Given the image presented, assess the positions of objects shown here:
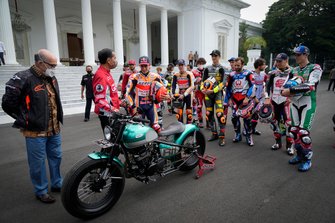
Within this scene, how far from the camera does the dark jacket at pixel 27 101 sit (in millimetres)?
2650

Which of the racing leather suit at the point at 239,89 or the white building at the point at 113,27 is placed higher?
the white building at the point at 113,27

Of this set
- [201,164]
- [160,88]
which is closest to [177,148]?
→ [201,164]

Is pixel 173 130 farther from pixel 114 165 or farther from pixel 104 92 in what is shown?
pixel 104 92

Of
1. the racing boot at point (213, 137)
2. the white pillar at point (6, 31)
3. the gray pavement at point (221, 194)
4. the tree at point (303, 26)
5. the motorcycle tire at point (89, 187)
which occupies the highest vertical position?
the tree at point (303, 26)

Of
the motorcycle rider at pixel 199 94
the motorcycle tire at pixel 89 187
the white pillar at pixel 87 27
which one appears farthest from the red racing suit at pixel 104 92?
the white pillar at pixel 87 27

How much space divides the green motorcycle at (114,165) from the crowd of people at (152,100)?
538mm

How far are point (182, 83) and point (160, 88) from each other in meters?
2.27

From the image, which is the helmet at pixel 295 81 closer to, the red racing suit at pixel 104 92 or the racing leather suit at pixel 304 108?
the racing leather suit at pixel 304 108

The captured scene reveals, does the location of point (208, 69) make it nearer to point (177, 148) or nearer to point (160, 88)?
point (160, 88)

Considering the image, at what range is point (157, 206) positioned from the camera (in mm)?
2918

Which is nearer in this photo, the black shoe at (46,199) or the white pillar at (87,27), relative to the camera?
the black shoe at (46,199)

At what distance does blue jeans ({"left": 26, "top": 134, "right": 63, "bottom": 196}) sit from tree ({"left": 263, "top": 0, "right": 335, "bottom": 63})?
34.1 metres

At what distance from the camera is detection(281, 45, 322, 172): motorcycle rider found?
3.66 meters

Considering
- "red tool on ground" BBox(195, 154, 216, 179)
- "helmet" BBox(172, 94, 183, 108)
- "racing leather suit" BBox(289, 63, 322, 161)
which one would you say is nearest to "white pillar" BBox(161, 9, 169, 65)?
"helmet" BBox(172, 94, 183, 108)
